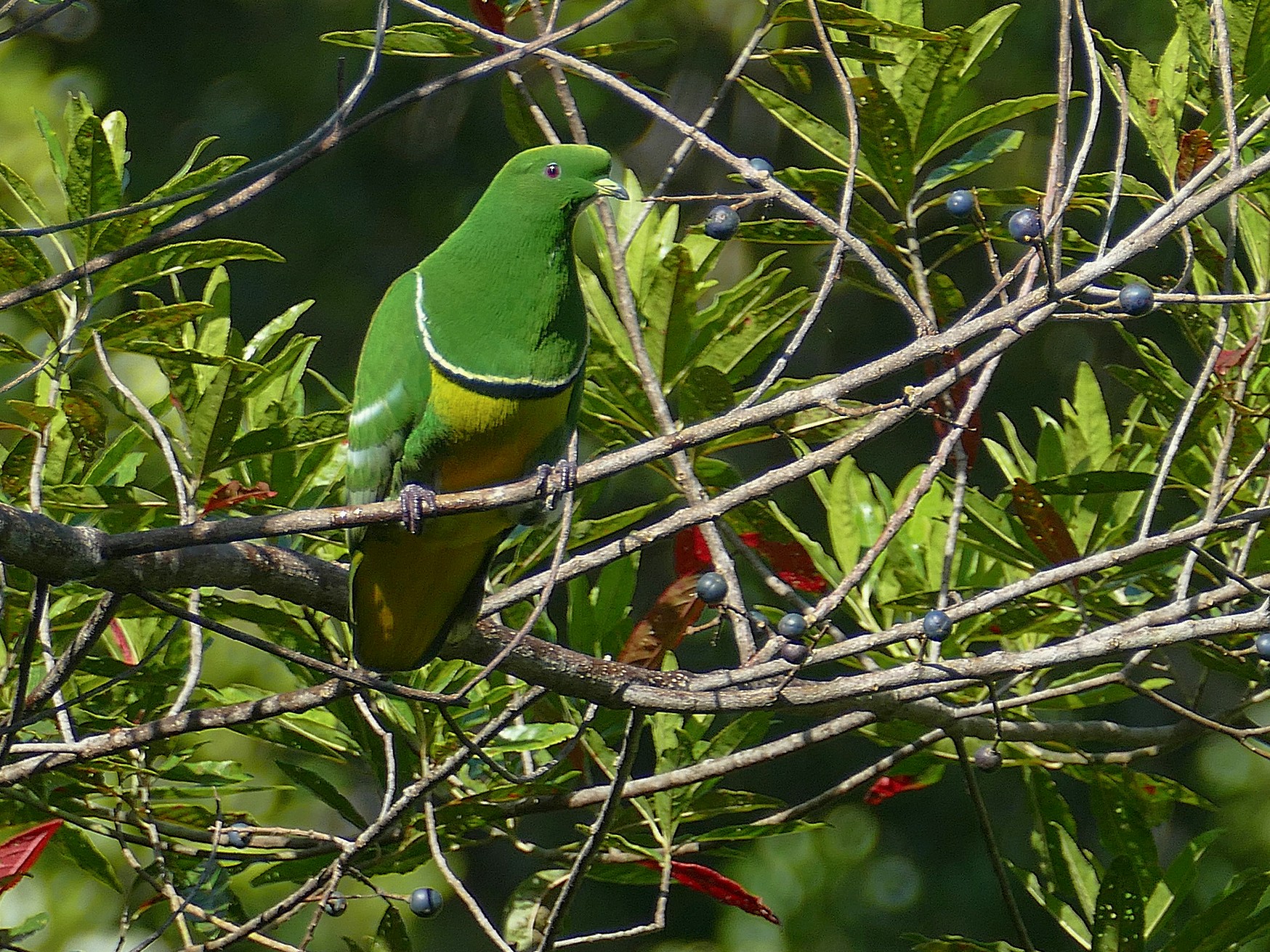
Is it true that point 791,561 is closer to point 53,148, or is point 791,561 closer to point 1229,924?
point 1229,924

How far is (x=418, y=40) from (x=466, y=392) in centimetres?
63

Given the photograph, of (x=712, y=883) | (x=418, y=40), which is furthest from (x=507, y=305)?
(x=712, y=883)

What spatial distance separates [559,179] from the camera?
239 cm

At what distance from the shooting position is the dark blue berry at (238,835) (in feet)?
7.93

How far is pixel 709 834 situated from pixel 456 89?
4783mm

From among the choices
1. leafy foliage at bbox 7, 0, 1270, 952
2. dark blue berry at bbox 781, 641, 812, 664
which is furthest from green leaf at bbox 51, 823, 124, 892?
dark blue berry at bbox 781, 641, 812, 664

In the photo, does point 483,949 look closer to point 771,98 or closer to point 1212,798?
point 1212,798

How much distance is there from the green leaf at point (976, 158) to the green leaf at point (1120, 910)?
1.18 meters

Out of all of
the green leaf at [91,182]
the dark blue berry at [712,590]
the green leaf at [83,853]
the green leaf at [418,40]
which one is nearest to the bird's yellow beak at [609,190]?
the green leaf at [418,40]

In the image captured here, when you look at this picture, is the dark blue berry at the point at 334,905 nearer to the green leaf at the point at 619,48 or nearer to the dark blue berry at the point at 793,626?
the dark blue berry at the point at 793,626

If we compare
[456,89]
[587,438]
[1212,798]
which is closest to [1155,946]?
[587,438]

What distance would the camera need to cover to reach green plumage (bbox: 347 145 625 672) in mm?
2275

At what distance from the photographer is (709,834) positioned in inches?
101

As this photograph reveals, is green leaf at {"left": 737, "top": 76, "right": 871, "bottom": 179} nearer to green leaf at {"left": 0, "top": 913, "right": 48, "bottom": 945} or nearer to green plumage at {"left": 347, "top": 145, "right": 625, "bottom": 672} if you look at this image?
green plumage at {"left": 347, "top": 145, "right": 625, "bottom": 672}
